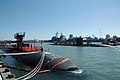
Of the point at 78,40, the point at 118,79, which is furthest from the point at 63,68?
the point at 78,40

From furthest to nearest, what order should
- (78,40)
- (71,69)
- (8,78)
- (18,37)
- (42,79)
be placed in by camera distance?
(78,40)
(18,37)
(71,69)
(42,79)
(8,78)

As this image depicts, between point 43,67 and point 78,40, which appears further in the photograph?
point 78,40

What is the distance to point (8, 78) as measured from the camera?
15.5 m

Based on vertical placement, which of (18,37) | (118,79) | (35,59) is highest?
(18,37)

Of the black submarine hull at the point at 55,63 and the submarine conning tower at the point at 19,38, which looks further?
the submarine conning tower at the point at 19,38

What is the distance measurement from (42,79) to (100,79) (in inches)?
311

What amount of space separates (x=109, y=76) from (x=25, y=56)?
18767mm

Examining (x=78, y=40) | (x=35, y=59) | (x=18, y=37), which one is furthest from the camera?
(x=78, y=40)

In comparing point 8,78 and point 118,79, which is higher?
point 8,78

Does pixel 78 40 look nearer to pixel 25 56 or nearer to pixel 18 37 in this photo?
pixel 18 37

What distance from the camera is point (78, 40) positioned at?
6299 inches

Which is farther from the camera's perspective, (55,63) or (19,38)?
(19,38)

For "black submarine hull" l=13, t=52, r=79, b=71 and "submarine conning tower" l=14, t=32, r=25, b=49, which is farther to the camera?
"submarine conning tower" l=14, t=32, r=25, b=49

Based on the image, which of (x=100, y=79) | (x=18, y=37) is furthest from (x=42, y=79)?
(x=18, y=37)
